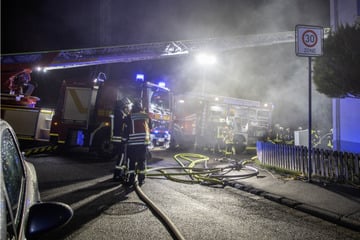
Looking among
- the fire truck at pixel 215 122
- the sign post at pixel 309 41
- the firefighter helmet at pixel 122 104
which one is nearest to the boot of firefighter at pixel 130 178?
the firefighter helmet at pixel 122 104

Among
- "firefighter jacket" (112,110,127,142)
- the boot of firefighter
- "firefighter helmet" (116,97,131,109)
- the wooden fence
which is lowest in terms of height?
the boot of firefighter

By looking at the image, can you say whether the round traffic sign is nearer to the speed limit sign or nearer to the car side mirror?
the speed limit sign

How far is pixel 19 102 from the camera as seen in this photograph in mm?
10969

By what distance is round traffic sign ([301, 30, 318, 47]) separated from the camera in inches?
243

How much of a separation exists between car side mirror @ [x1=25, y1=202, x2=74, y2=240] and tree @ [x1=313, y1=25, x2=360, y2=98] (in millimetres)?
6995

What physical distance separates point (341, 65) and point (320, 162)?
2437mm

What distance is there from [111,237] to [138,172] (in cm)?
271

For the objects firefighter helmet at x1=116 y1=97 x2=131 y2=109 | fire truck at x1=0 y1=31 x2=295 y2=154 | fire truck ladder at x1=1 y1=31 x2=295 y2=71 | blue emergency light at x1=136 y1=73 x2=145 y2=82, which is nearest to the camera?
firefighter helmet at x1=116 y1=97 x2=131 y2=109

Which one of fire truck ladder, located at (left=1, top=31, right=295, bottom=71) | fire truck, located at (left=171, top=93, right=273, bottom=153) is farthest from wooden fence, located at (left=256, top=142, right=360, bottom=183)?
fire truck ladder, located at (left=1, top=31, right=295, bottom=71)

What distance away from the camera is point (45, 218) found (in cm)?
157

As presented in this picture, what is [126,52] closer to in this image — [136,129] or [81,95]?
[81,95]

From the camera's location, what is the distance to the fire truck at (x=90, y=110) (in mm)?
9742

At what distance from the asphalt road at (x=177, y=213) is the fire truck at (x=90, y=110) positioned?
11.1ft

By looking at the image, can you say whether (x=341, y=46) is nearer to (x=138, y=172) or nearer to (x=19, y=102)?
(x=138, y=172)
